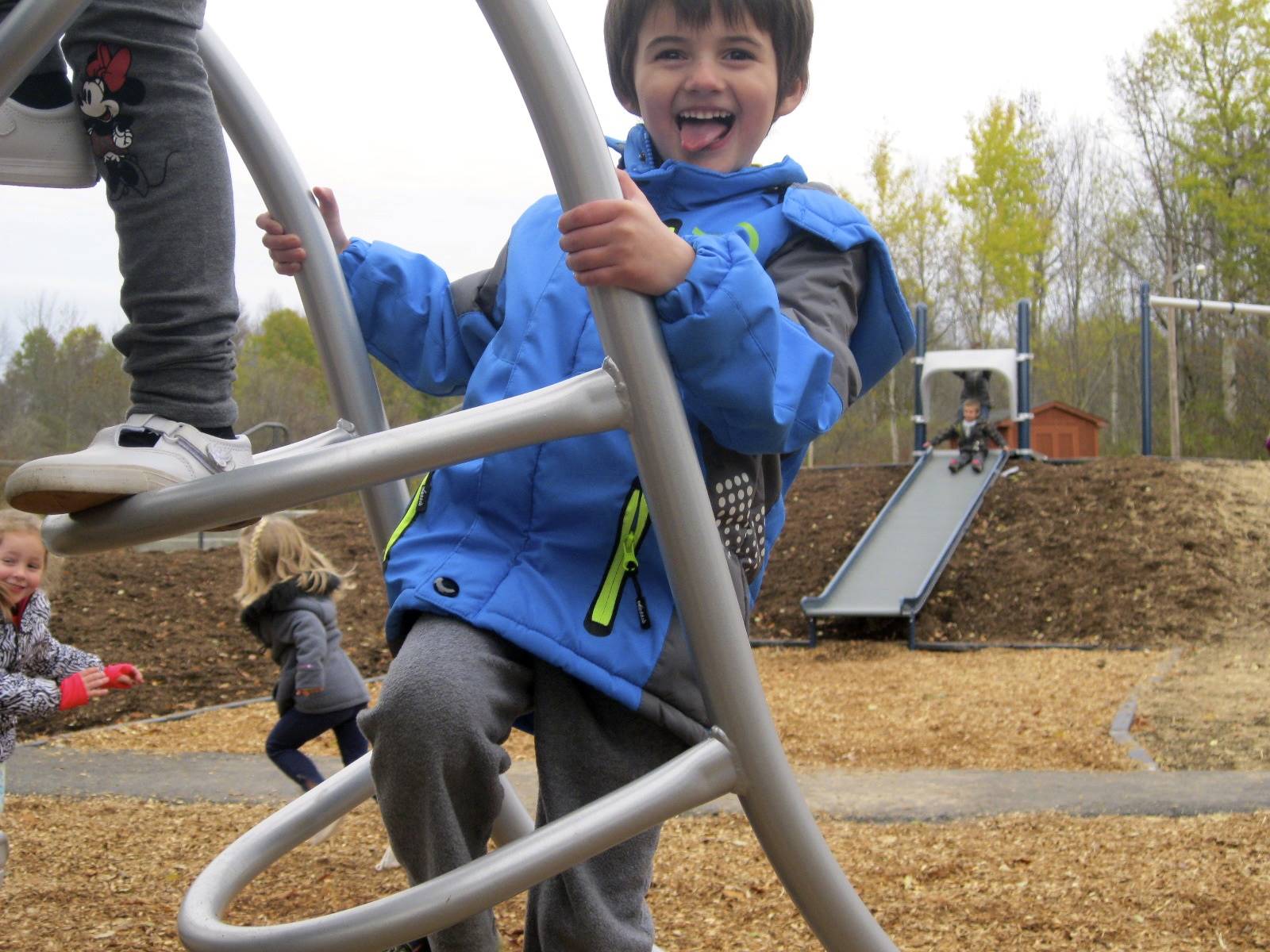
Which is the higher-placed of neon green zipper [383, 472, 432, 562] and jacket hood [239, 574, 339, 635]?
neon green zipper [383, 472, 432, 562]

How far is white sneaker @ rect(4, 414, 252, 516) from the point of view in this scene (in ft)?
3.37

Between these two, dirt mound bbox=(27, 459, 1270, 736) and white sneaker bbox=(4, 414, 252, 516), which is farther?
dirt mound bbox=(27, 459, 1270, 736)

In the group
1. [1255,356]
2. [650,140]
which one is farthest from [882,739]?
[1255,356]

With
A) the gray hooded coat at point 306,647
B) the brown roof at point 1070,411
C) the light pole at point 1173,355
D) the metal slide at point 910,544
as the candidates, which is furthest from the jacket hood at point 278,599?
the brown roof at point 1070,411

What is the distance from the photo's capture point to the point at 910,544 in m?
9.19

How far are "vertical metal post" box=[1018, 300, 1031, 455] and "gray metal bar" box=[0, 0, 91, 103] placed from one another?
10.4 m

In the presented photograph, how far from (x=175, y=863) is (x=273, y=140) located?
1924 mm

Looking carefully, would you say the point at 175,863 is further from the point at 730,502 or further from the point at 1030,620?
the point at 1030,620

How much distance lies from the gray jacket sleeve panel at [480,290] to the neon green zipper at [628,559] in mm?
466

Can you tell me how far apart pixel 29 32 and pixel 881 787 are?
3.44m

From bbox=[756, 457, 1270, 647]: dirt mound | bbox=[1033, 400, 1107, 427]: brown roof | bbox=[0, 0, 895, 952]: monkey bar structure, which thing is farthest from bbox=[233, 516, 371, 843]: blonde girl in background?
bbox=[1033, 400, 1107, 427]: brown roof

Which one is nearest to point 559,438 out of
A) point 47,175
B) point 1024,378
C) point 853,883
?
point 47,175

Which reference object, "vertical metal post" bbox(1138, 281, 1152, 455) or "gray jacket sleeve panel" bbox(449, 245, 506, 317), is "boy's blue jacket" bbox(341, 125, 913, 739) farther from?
"vertical metal post" bbox(1138, 281, 1152, 455)

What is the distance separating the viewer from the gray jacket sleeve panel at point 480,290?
1727 mm
